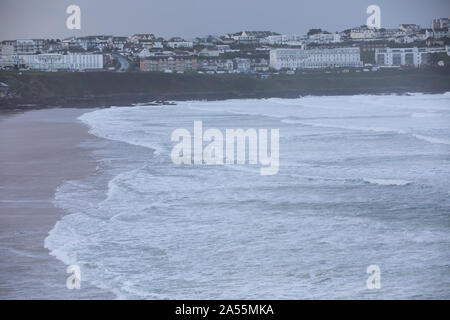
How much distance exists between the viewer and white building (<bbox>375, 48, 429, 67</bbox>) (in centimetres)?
8275

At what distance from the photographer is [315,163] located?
15523 mm

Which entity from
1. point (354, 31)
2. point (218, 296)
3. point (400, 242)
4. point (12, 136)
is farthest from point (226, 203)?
point (354, 31)

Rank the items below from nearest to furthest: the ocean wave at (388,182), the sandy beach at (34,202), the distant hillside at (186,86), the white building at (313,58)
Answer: the sandy beach at (34,202) < the ocean wave at (388,182) < the distant hillside at (186,86) < the white building at (313,58)

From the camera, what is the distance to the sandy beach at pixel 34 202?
726 centimetres

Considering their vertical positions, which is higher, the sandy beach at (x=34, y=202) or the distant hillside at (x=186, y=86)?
the distant hillside at (x=186, y=86)

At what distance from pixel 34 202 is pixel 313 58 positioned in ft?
270

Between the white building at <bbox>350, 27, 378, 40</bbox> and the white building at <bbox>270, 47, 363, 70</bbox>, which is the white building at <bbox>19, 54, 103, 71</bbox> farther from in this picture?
the white building at <bbox>350, 27, 378, 40</bbox>

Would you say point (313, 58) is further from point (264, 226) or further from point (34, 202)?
point (264, 226)

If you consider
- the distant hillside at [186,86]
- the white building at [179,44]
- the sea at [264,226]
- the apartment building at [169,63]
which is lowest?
the sea at [264,226]

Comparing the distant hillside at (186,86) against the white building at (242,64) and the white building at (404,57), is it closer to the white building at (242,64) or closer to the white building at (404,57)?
the white building at (404,57)

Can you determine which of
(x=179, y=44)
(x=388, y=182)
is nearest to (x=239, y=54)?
(x=179, y=44)

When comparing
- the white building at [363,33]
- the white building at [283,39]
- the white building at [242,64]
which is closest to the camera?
the white building at [242,64]

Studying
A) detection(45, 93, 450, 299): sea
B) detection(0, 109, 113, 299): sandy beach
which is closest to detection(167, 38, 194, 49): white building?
detection(0, 109, 113, 299): sandy beach

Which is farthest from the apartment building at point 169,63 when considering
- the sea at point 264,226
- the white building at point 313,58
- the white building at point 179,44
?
the sea at point 264,226
